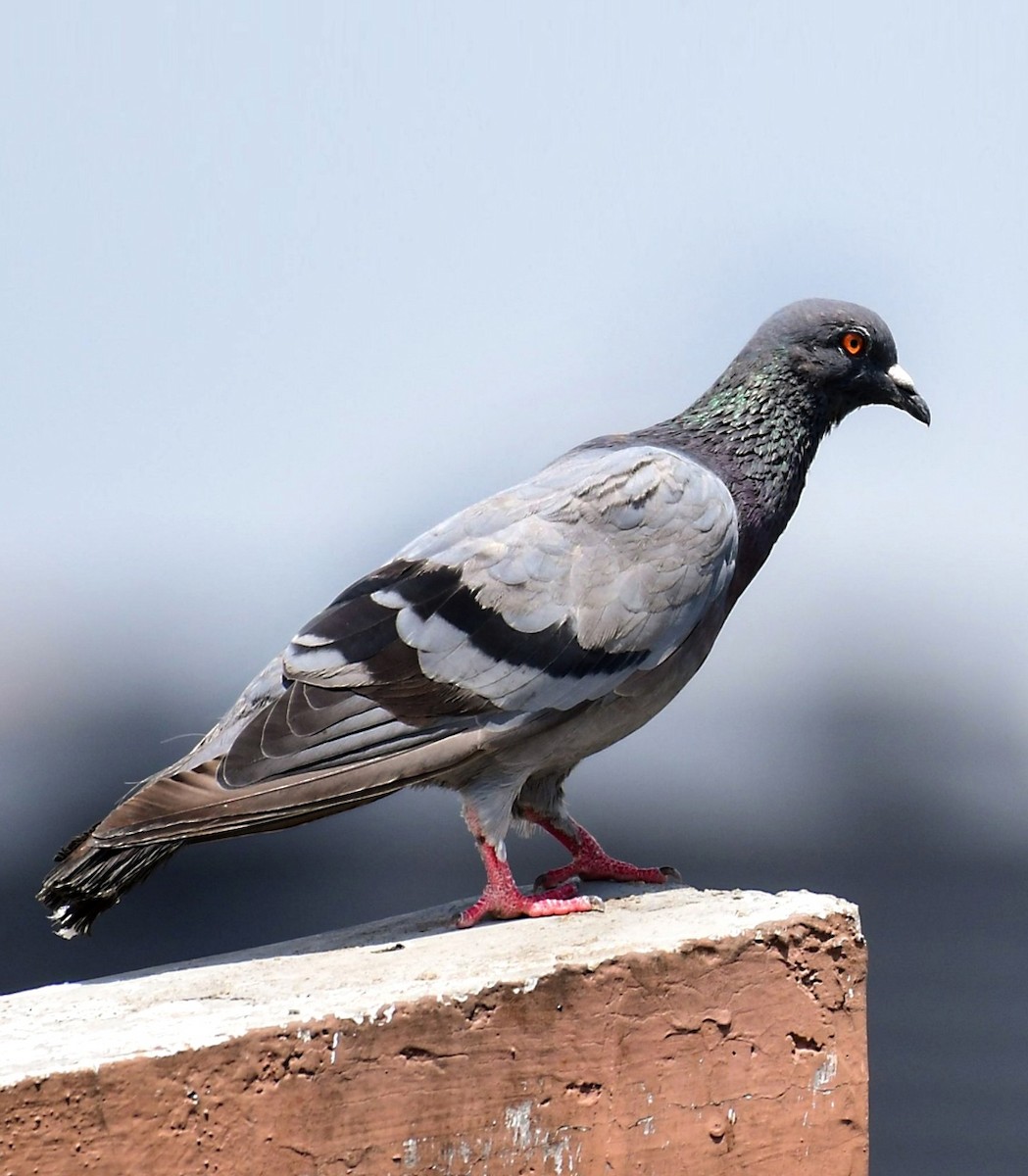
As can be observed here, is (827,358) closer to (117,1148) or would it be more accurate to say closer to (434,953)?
(434,953)

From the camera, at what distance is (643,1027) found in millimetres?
5340

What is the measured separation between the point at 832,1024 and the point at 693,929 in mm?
581

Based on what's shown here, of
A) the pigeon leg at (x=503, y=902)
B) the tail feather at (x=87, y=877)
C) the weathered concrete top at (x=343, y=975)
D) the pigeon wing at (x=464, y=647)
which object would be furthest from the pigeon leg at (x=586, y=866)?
the tail feather at (x=87, y=877)

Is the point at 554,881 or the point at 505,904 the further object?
the point at 554,881

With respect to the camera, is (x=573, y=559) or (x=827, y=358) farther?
(x=827, y=358)

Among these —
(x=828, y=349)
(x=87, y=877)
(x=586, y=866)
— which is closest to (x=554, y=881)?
(x=586, y=866)

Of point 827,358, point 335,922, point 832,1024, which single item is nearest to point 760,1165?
point 832,1024

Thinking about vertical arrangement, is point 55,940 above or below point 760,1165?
below

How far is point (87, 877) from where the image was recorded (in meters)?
5.77

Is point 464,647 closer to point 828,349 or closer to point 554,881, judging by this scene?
point 554,881

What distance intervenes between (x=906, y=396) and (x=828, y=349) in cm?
45

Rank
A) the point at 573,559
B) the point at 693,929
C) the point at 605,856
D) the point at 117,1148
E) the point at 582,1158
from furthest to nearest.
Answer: the point at 605,856, the point at 573,559, the point at 693,929, the point at 582,1158, the point at 117,1148

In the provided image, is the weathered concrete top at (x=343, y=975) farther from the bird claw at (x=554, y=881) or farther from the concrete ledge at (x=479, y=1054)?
→ the bird claw at (x=554, y=881)

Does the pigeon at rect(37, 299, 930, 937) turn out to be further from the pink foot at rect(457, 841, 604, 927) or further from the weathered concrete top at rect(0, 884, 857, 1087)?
the weathered concrete top at rect(0, 884, 857, 1087)
